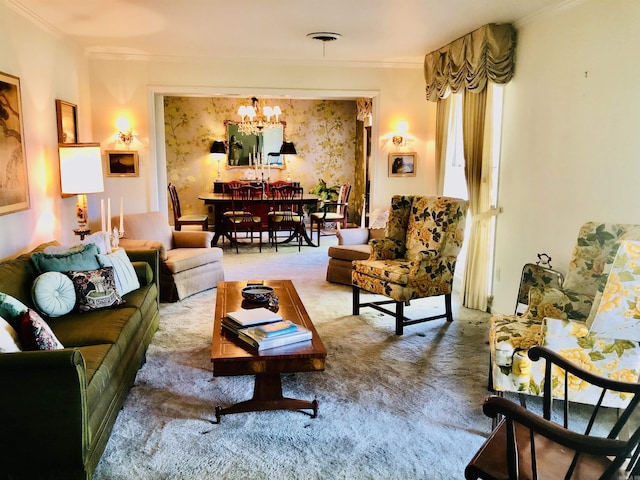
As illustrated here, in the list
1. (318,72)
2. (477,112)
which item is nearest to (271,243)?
(318,72)

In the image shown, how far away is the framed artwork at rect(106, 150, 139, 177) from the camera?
5781mm

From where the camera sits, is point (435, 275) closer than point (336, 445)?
No

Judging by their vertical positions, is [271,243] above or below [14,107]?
below

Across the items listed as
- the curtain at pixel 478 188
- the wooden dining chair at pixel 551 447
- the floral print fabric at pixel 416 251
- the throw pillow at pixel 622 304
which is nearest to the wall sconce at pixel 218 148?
the floral print fabric at pixel 416 251

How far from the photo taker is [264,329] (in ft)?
8.70

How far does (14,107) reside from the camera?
371 cm

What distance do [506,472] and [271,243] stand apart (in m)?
6.71

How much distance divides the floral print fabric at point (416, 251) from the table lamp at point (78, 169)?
236 centimetres

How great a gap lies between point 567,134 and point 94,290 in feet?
11.0

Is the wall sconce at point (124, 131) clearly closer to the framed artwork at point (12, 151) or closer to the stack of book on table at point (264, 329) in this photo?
the framed artwork at point (12, 151)

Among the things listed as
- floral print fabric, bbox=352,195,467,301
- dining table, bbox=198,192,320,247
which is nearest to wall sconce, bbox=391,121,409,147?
floral print fabric, bbox=352,195,467,301

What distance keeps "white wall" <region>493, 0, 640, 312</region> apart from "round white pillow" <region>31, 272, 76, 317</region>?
10.9ft

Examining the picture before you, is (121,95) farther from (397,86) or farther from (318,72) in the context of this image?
(397,86)

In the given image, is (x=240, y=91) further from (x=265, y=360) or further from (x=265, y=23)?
(x=265, y=360)
